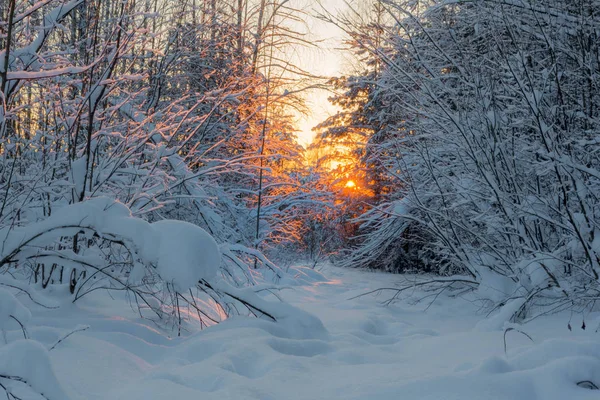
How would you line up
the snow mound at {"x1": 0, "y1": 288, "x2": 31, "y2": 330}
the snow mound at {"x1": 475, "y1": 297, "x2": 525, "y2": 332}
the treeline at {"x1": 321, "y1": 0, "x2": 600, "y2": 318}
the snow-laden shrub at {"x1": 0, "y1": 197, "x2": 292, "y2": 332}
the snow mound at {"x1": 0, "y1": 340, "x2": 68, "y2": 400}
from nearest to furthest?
the snow mound at {"x1": 0, "y1": 340, "x2": 68, "y2": 400}, the snow mound at {"x1": 0, "y1": 288, "x2": 31, "y2": 330}, the snow-laden shrub at {"x1": 0, "y1": 197, "x2": 292, "y2": 332}, the treeline at {"x1": 321, "y1": 0, "x2": 600, "y2": 318}, the snow mound at {"x1": 475, "y1": 297, "x2": 525, "y2": 332}

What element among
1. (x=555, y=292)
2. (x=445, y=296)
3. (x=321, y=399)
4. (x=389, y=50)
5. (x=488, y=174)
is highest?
(x=389, y=50)

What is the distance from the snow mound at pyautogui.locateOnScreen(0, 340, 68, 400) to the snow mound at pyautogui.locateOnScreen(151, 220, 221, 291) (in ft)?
4.02

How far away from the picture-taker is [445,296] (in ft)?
21.6

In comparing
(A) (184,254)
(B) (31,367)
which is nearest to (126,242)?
Answer: (A) (184,254)

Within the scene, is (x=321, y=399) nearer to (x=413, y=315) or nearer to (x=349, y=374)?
(x=349, y=374)

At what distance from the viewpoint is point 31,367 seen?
5.20 ft

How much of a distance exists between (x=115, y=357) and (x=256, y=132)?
7.09m

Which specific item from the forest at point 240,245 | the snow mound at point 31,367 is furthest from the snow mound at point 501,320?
the snow mound at point 31,367

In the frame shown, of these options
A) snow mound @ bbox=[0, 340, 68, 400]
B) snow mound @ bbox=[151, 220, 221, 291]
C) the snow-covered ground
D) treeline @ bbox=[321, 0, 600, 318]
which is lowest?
the snow-covered ground

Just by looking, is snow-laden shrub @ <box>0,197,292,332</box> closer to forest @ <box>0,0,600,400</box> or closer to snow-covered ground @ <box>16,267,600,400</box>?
forest @ <box>0,0,600,400</box>

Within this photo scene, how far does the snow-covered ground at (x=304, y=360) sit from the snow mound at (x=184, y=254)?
426 mm

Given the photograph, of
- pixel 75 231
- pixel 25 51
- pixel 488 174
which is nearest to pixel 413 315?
pixel 488 174

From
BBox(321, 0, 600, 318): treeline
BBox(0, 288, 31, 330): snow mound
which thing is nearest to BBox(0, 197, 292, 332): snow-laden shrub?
BBox(0, 288, 31, 330): snow mound

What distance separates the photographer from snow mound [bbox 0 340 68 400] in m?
1.55
